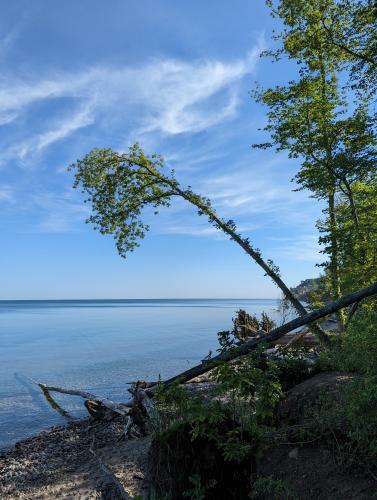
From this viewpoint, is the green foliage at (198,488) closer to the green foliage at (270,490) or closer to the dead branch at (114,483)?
the green foliage at (270,490)

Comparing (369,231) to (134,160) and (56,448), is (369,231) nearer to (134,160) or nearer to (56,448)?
(134,160)

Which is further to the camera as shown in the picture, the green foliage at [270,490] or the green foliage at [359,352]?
the green foliage at [359,352]

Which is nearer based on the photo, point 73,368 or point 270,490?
point 270,490

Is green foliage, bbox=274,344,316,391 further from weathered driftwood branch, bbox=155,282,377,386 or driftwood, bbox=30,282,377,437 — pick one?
weathered driftwood branch, bbox=155,282,377,386

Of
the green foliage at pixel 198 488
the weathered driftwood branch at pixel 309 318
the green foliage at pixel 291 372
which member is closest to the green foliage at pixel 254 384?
the green foliage at pixel 291 372

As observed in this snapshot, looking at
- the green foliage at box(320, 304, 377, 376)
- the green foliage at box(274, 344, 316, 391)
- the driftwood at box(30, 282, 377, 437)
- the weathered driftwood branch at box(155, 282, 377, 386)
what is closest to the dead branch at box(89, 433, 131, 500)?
the driftwood at box(30, 282, 377, 437)

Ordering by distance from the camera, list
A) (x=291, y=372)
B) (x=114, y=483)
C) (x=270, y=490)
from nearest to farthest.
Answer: (x=270, y=490), (x=114, y=483), (x=291, y=372)

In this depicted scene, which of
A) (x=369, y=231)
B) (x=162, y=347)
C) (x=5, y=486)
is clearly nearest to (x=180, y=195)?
(x=369, y=231)

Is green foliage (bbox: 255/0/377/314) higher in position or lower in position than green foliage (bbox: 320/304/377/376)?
higher

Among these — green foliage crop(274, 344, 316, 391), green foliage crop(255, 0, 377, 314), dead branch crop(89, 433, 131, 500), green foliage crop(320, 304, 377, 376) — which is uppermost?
green foliage crop(255, 0, 377, 314)

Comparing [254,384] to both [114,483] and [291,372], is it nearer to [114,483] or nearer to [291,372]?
[291,372]

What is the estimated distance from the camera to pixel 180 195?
16703 millimetres

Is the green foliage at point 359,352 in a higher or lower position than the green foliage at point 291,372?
higher

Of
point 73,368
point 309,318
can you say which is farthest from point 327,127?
point 73,368
